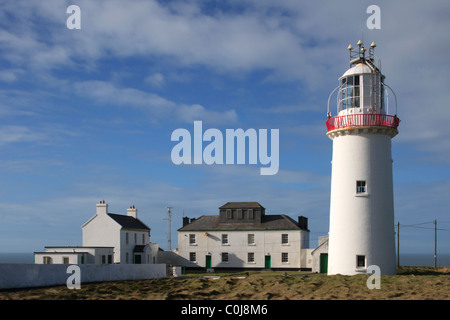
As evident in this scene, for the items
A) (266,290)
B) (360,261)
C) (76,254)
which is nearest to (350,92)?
(360,261)

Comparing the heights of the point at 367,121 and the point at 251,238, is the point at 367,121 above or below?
above

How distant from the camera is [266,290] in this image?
27250mm

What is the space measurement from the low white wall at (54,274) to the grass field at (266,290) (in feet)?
3.49

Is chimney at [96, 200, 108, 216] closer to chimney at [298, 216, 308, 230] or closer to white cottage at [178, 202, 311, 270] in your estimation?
white cottage at [178, 202, 311, 270]

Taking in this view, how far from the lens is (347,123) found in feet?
100

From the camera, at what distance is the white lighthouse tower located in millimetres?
29828

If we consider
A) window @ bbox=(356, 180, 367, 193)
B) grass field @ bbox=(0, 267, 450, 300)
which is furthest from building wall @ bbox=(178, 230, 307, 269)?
window @ bbox=(356, 180, 367, 193)

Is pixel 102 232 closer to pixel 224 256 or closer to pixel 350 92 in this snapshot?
pixel 224 256

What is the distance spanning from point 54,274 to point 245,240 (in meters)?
29.8

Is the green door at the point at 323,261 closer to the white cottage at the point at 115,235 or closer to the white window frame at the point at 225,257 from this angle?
the white window frame at the point at 225,257

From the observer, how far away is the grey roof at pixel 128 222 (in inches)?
2019

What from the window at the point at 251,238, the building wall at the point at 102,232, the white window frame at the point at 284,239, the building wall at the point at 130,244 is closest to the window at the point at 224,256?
the window at the point at 251,238

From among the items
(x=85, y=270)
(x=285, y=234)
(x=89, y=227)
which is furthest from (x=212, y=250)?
(x=85, y=270)
